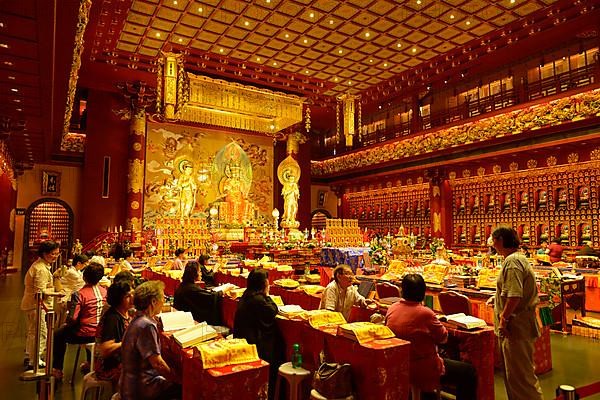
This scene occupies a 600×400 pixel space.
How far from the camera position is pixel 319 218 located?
59.7ft

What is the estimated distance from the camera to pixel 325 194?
18125 mm

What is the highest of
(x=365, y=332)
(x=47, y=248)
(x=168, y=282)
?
(x=47, y=248)

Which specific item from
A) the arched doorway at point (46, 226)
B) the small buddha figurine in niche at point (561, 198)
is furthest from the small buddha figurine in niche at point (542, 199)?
Answer: the arched doorway at point (46, 226)

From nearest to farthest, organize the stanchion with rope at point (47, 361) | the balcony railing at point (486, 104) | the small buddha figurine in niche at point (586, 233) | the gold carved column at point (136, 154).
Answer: the stanchion with rope at point (47, 361), the balcony railing at point (486, 104), the small buddha figurine in niche at point (586, 233), the gold carved column at point (136, 154)

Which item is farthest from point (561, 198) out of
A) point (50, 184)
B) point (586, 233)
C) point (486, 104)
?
point (50, 184)

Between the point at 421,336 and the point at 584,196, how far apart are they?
10.1m

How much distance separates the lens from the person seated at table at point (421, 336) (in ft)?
7.74

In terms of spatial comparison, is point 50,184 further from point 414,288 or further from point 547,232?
point 547,232

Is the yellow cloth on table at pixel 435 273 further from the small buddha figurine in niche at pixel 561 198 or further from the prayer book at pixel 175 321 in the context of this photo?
the small buddha figurine in niche at pixel 561 198

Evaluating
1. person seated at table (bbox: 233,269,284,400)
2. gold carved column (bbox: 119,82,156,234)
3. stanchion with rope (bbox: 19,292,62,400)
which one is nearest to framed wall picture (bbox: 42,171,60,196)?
gold carved column (bbox: 119,82,156,234)

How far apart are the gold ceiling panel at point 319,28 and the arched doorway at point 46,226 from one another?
6.39 metres

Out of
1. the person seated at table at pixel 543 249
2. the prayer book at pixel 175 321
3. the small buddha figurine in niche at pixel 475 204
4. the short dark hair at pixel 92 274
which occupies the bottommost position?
the prayer book at pixel 175 321

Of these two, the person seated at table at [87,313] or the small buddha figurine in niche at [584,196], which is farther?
the small buddha figurine in niche at [584,196]

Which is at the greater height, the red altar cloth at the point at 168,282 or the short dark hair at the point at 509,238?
the short dark hair at the point at 509,238
